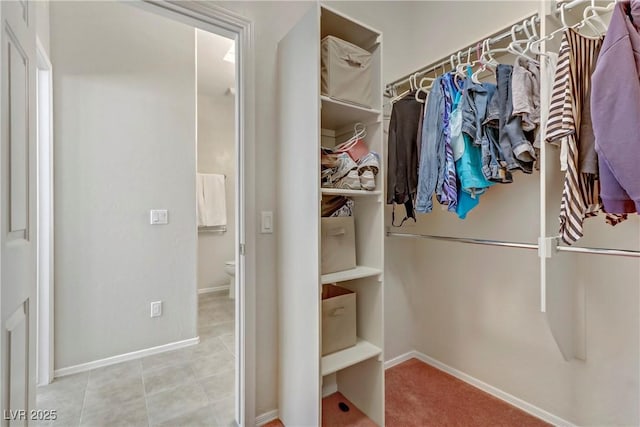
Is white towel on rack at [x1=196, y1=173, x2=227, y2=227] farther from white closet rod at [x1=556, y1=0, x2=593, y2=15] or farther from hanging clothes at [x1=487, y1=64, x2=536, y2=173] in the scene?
white closet rod at [x1=556, y1=0, x2=593, y2=15]

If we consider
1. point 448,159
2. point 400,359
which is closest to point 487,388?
point 400,359

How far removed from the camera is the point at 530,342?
65.9 inches

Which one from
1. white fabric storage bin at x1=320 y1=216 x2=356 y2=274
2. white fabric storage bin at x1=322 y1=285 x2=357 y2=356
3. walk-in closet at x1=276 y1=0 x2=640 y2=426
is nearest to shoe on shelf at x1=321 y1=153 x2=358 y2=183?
walk-in closet at x1=276 y1=0 x2=640 y2=426

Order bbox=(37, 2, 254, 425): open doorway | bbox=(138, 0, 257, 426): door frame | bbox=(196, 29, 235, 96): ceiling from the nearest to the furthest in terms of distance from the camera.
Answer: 1. bbox=(138, 0, 257, 426): door frame
2. bbox=(37, 2, 254, 425): open doorway
3. bbox=(196, 29, 235, 96): ceiling

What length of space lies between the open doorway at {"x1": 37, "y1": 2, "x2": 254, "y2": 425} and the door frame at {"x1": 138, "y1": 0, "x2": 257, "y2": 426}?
0.78 ft

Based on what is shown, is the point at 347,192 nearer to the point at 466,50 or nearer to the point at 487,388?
the point at 466,50

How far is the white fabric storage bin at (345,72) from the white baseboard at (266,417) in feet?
Result: 5.70

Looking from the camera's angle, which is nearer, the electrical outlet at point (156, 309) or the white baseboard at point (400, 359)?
the white baseboard at point (400, 359)

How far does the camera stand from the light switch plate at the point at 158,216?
2.38 metres

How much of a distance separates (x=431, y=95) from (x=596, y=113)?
2.38 ft

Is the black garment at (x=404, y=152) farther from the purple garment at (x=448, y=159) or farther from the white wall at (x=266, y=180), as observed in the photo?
the white wall at (x=266, y=180)

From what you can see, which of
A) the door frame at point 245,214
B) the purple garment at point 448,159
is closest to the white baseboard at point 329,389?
the door frame at point 245,214

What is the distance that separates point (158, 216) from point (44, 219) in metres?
0.68

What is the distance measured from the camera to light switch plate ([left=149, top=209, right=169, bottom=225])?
2.38m
